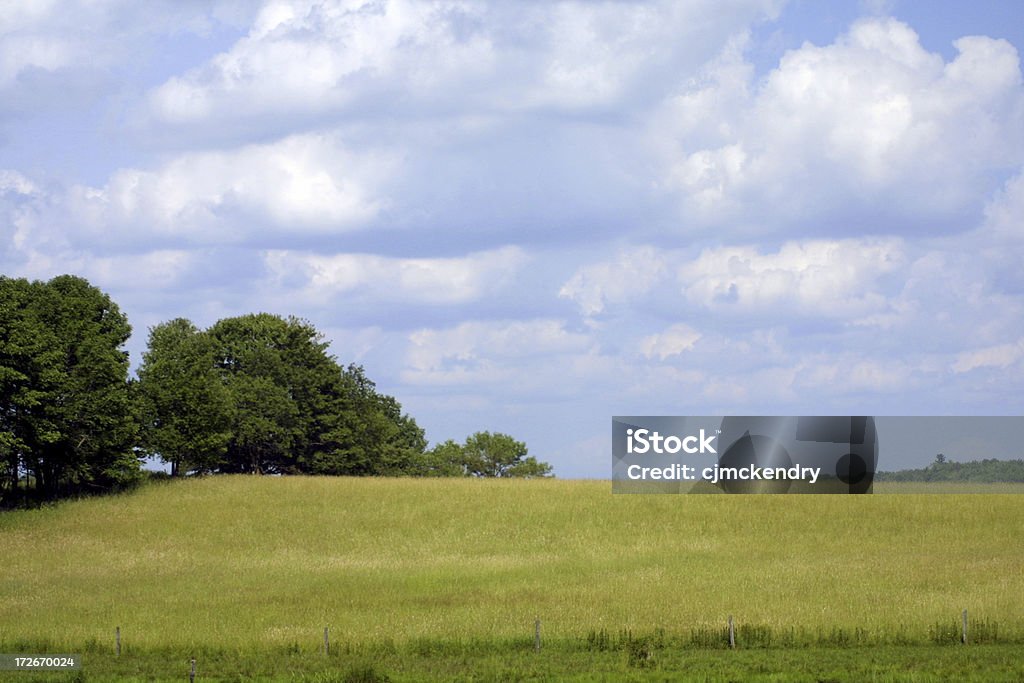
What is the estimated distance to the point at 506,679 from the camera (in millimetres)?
27188

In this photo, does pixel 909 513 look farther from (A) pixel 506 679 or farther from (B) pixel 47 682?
(B) pixel 47 682

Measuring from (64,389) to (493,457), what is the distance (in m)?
71.1

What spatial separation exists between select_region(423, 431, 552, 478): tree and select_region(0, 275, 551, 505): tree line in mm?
14247

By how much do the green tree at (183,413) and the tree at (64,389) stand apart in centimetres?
344

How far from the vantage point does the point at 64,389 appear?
208ft

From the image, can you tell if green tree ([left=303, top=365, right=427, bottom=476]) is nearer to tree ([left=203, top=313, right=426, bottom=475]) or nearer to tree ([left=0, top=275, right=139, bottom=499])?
tree ([left=203, top=313, right=426, bottom=475])

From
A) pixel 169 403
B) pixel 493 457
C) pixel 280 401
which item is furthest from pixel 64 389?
pixel 493 457

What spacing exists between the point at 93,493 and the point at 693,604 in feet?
147

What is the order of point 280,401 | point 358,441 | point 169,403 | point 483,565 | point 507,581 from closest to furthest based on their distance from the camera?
1. point 507,581
2. point 483,565
3. point 169,403
4. point 280,401
5. point 358,441

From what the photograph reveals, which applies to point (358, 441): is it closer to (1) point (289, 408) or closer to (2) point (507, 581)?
(1) point (289, 408)

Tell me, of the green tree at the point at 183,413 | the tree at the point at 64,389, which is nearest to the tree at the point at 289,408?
the green tree at the point at 183,413

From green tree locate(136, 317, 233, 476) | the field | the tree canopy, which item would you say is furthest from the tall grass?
the tree canopy

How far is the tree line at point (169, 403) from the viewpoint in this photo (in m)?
62.9

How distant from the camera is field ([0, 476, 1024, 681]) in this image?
30469 millimetres
